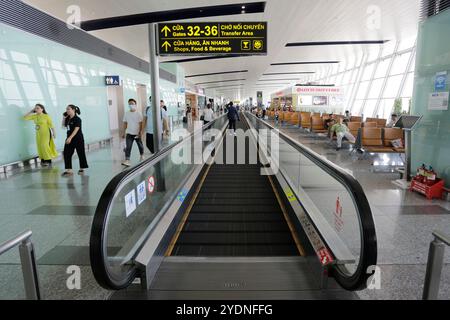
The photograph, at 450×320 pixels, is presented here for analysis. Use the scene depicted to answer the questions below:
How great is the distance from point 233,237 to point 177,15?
29.2 feet

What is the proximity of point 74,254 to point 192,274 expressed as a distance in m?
1.45

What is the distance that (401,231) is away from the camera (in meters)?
4.18

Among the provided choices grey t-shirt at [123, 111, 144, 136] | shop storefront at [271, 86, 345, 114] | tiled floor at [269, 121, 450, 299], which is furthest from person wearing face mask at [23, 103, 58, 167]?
shop storefront at [271, 86, 345, 114]

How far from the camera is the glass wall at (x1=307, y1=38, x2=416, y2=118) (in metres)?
18.0

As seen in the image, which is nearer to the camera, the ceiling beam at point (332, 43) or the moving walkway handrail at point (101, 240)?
the moving walkway handrail at point (101, 240)

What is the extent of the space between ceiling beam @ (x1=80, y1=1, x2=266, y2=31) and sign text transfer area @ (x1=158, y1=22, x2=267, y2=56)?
3747 millimetres

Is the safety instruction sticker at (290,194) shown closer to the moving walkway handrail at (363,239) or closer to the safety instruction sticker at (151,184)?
the safety instruction sticker at (151,184)

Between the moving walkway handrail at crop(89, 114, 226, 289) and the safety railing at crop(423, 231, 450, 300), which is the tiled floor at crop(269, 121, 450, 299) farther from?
the moving walkway handrail at crop(89, 114, 226, 289)

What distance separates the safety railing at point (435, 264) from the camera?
2037 millimetres

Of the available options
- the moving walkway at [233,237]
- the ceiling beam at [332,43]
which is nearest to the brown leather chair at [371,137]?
the moving walkway at [233,237]

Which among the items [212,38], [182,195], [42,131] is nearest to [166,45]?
[212,38]

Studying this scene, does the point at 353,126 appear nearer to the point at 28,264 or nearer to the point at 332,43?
the point at 332,43

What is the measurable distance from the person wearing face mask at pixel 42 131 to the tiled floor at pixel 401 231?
8.35m
